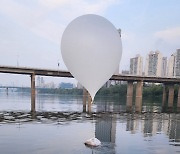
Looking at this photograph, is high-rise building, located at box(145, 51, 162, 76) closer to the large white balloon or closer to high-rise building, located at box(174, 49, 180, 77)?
high-rise building, located at box(174, 49, 180, 77)

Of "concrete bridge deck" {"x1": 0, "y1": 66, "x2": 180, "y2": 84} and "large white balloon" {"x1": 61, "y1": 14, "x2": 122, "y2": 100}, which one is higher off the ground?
"large white balloon" {"x1": 61, "y1": 14, "x2": 122, "y2": 100}

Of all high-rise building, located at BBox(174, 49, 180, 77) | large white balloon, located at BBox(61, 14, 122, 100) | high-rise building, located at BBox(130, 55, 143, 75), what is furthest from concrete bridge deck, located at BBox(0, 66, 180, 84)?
high-rise building, located at BBox(130, 55, 143, 75)

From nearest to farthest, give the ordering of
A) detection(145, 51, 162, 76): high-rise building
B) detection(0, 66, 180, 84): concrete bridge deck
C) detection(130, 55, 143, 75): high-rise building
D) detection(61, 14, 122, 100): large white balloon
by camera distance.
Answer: detection(61, 14, 122, 100): large white balloon → detection(0, 66, 180, 84): concrete bridge deck → detection(145, 51, 162, 76): high-rise building → detection(130, 55, 143, 75): high-rise building

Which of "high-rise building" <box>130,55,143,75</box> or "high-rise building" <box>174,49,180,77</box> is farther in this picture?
"high-rise building" <box>130,55,143,75</box>

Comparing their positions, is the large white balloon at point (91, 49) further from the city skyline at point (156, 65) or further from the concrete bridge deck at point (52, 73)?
the city skyline at point (156, 65)

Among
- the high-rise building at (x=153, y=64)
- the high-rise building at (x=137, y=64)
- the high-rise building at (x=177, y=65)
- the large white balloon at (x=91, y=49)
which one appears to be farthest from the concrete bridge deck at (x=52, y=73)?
the high-rise building at (x=137, y=64)

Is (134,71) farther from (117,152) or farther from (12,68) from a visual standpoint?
(117,152)

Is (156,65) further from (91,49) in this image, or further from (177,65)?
(91,49)

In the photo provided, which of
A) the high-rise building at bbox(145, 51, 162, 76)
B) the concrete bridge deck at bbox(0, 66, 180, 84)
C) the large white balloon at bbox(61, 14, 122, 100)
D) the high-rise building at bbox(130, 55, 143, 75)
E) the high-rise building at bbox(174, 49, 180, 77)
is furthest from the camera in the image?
the high-rise building at bbox(130, 55, 143, 75)
